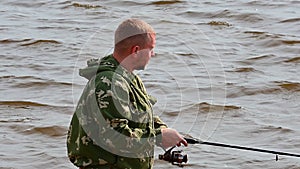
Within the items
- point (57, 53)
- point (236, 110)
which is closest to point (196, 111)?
point (236, 110)

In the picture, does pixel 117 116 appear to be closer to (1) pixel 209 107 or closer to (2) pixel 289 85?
(1) pixel 209 107

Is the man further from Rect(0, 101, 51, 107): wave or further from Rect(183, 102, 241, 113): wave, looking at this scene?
Rect(0, 101, 51, 107): wave

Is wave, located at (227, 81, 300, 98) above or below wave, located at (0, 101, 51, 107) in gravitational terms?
above

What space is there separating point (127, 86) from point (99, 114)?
0.21 m

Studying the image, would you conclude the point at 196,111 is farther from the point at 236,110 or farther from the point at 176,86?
the point at 176,86

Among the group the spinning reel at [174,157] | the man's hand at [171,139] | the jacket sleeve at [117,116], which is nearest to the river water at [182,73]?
the spinning reel at [174,157]

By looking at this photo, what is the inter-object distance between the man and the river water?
2714 mm

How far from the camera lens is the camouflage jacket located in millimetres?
4582

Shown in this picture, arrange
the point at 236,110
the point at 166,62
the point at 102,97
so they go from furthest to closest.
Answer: the point at 166,62 < the point at 236,110 < the point at 102,97

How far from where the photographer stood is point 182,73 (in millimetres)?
10539

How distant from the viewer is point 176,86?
398 inches

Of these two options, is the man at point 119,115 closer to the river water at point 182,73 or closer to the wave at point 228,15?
the river water at point 182,73

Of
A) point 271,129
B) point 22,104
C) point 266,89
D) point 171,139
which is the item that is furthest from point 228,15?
point 171,139

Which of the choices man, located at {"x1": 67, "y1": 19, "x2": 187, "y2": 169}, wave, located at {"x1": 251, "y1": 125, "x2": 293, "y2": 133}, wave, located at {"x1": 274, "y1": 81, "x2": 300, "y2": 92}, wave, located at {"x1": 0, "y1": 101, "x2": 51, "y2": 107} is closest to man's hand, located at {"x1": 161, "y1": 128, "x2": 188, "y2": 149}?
man, located at {"x1": 67, "y1": 19, "x2": 187, "y2": 169}
